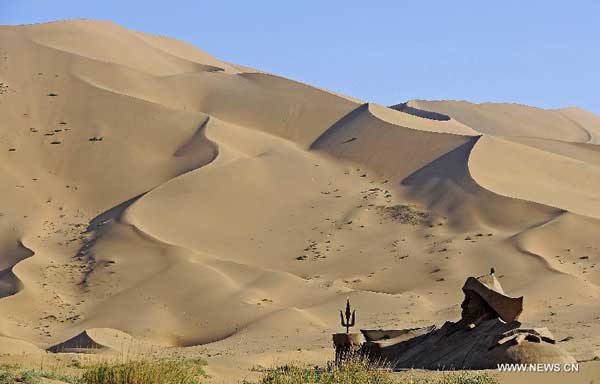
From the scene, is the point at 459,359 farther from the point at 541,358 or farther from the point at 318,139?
the point at 318,139

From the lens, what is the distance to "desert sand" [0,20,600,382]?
3362 centimetres

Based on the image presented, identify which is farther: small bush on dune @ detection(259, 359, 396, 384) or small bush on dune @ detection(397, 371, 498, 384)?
small bush on dune @ detection(397, 371, 498, 384)

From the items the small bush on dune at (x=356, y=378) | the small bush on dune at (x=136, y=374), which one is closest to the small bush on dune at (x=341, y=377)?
the small bush on dune at (x=356, y=378)

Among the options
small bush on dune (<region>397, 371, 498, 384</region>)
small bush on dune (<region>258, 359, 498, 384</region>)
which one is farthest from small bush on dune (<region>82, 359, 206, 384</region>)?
small bush on dune (<region>397, 371, 498, 384</region>)

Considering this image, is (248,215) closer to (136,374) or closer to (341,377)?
(341,377)

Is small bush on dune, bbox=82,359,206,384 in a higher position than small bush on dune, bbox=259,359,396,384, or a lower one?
→ lower

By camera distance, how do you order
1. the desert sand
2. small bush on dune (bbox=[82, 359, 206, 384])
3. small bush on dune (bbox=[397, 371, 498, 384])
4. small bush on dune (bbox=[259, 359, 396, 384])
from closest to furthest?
1. small bush on dune (bbox=[82, 359, 206, 384])
2. small bush on dune (bbox=[259, 359, 396, 384])
3. small bush on dune (bbox=[397, 371, 498, 384])
4. the desert sand

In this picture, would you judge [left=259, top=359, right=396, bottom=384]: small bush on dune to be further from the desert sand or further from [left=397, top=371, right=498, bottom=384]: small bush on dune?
the desert sand

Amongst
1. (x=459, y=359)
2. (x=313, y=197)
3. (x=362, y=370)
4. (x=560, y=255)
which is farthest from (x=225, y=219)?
(x=362, y=370)

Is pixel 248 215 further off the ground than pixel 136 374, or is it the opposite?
pixel 136 374

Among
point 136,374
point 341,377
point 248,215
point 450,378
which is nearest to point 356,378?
point 341,377

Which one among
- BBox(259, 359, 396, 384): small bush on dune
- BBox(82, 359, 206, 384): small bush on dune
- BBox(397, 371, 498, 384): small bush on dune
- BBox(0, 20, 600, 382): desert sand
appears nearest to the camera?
BBox(82, 359, 206, 384): small bush on dune

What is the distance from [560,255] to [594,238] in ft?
6.25

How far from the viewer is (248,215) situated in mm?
43438
